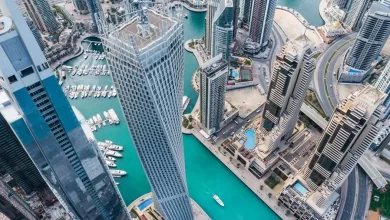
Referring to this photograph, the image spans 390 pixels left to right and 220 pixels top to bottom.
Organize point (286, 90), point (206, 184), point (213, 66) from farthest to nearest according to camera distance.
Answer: point (206, 184) → point (213, 66) → point (286, 90)

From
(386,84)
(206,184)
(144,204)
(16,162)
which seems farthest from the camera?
(206,184)

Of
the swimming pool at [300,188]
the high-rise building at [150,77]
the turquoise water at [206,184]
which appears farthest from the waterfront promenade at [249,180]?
the high-rise building at [150,77]

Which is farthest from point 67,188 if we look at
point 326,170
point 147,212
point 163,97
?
point 326,170

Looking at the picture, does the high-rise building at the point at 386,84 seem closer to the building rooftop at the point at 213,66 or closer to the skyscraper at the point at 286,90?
the skyscraper at the point at 286,90

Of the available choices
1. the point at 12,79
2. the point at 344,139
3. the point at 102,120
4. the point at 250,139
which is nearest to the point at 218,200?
the point at 250,139

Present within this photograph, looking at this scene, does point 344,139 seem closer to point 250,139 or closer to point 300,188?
point 300,188

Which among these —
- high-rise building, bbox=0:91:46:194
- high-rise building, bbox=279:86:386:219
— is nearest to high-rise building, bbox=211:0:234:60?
high-rise building, bbox=279:86:386:219

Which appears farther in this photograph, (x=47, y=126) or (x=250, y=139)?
(x=250, y=139)

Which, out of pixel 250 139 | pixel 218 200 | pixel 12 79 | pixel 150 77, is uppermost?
pixel 12 79
